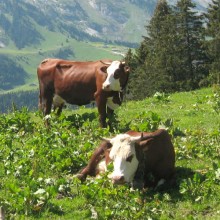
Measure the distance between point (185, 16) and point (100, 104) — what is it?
5691 cm

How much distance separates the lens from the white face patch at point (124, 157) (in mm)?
9500

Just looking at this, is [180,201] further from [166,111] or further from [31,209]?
[166,111]

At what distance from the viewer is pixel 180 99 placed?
81.6 feet

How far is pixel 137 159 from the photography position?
987 centimetres

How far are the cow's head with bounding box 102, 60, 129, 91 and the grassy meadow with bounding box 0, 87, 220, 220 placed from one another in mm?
1386

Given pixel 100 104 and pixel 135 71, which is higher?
pixel 100 104

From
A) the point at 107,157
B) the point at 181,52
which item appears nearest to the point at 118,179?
the point at 107,157

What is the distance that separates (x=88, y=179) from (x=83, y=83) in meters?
6.91

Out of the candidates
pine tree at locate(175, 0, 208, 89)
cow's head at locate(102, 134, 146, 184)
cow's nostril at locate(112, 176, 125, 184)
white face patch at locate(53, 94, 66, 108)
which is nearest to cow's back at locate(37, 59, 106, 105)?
white face patch at locate(53, 94, 66, 108)

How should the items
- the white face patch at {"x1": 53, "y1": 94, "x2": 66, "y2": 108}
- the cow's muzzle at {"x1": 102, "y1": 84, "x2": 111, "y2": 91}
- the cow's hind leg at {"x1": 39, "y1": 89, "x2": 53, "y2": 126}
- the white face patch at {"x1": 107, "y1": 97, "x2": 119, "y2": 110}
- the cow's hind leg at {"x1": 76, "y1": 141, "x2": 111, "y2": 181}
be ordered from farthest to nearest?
the cow's hind leg at {"x1": 39, "y1": 89, "x2": 53, "y2": 126}
the white face patch at {"x1": 53, "y1": 94, "x2": 66, "y2": 108}
the white face patch at {"x1": 107, "y1": 97, "x2": 119, "y2": 110}
the cow's muzzle at {"x1": 102, "y1": 84, "x2": 111, "y2": 91}
the cow's hind leg at {"x1": 76, "y1": 141, "x2": 111, "y2": 181}

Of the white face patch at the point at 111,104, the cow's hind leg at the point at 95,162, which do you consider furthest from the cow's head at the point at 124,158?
the white face patch at the point at 111,104

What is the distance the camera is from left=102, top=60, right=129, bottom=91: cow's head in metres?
15.8

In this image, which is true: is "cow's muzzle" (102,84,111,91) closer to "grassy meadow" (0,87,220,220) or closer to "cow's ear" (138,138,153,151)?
"grassy meadow" (0,87,220,220)

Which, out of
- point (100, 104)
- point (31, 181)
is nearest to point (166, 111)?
point (100, 104)
